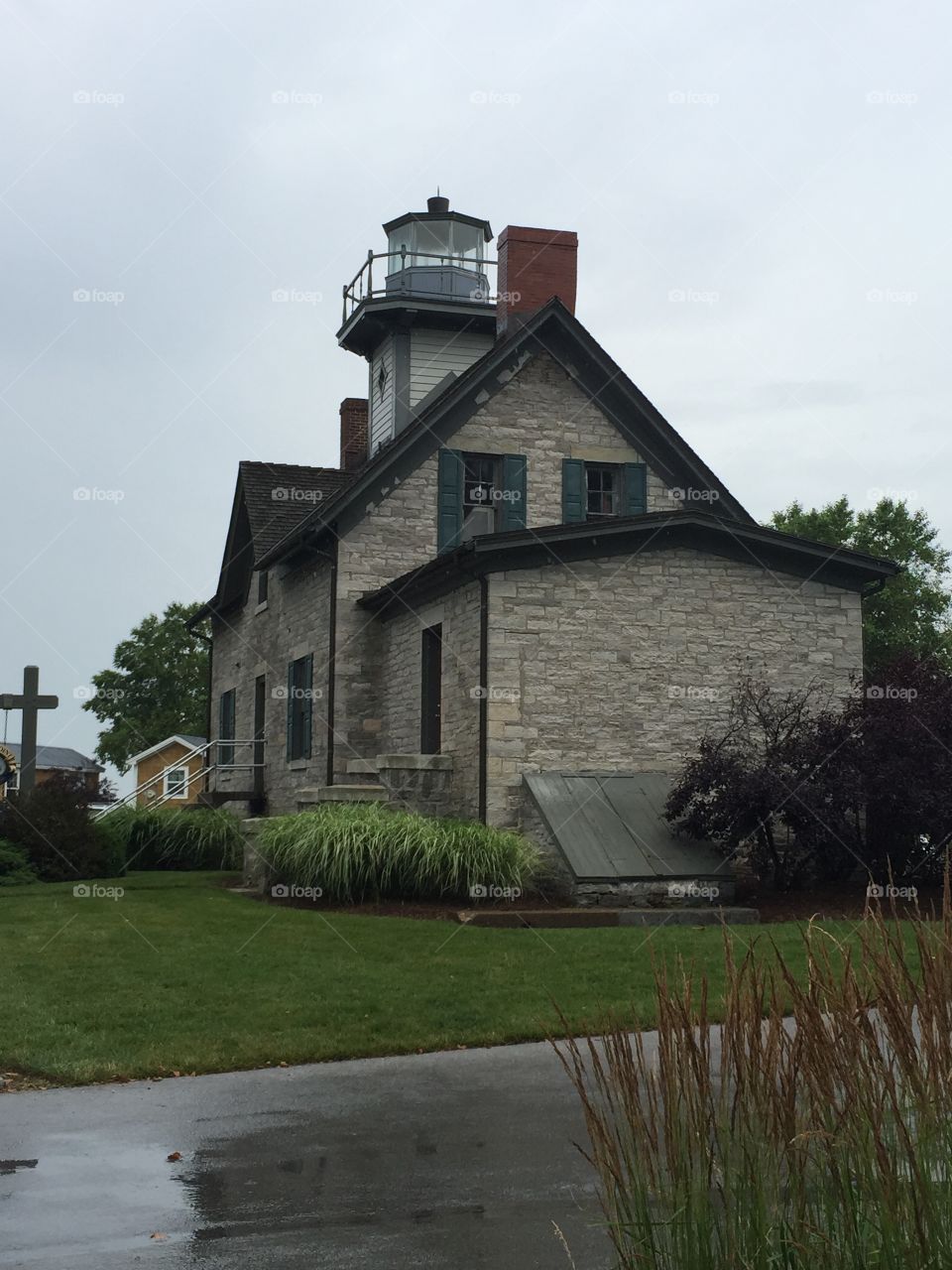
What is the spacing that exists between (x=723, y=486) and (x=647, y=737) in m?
7.20

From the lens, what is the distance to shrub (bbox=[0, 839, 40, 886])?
18250 millimetres

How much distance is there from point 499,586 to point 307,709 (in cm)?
674

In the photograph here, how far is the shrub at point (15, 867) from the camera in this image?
59.9 ft

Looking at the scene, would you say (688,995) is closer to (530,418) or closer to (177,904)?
(177,904)

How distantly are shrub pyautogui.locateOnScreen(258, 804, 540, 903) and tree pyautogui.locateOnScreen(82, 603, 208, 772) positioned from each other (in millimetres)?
41134

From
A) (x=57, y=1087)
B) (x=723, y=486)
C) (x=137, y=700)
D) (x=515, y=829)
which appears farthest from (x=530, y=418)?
(x=137, y=700)

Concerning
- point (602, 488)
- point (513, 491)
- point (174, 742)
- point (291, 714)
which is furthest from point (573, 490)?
point (174, 742)

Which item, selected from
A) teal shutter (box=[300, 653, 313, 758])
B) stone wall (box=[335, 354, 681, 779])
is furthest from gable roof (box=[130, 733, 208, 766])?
stone wall (box=[335, 354, 681, 779])

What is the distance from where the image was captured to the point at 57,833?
18906 mm

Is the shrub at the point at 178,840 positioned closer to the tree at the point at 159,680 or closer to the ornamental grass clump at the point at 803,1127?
the ornamental grass clump at the point at 803,1127

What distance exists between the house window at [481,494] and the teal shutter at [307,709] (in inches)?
134

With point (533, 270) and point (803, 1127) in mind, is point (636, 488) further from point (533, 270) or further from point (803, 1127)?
point (803, 1127)

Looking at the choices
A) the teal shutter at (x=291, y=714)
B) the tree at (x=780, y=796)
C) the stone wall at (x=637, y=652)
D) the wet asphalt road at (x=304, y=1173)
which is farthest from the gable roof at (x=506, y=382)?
the wet asphalt road at (x=304, y=1173)

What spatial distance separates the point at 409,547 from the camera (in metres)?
21.8
